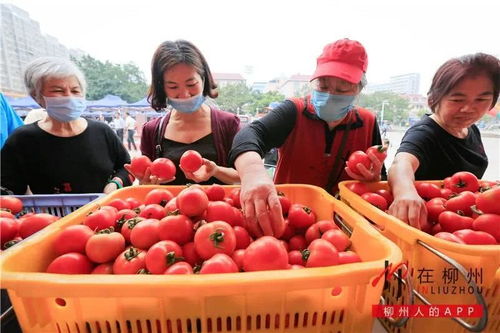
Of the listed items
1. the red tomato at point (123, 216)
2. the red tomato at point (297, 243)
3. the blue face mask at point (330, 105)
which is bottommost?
the red tomato at point (297, 243)

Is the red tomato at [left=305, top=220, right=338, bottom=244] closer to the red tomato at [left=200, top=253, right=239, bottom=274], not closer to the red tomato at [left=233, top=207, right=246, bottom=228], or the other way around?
the red tomato at [left=233, top=207, right=246, bottom=228]

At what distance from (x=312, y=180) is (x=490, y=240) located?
0.78 meters

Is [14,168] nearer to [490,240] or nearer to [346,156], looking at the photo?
[346,156]

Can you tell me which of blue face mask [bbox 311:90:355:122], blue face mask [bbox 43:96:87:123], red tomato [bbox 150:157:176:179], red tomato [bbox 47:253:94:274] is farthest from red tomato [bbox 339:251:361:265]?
blue face mask [bbox 43:96:87:123]

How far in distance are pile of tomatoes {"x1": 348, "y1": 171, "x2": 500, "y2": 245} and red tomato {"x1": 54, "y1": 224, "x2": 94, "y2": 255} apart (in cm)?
93

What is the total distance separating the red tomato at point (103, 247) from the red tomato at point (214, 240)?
226 millimetres

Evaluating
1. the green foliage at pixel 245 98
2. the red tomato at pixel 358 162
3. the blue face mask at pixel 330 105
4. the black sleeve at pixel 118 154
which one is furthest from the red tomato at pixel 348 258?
the green foliage at pixel 245 98

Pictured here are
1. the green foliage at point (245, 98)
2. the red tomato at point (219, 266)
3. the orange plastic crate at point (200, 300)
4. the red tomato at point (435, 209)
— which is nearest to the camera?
the orange plastic crate at point (200, 300)

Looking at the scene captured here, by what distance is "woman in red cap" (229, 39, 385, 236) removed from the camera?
1241 millimetres

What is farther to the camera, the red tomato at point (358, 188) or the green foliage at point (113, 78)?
the green foliage at point (113, 78)

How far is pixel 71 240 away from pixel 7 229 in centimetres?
36

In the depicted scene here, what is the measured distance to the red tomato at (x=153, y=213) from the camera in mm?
957

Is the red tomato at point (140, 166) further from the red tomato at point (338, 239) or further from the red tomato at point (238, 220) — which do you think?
the red tomato at point (338, 239)

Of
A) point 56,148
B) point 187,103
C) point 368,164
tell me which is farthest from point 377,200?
point 56,148
